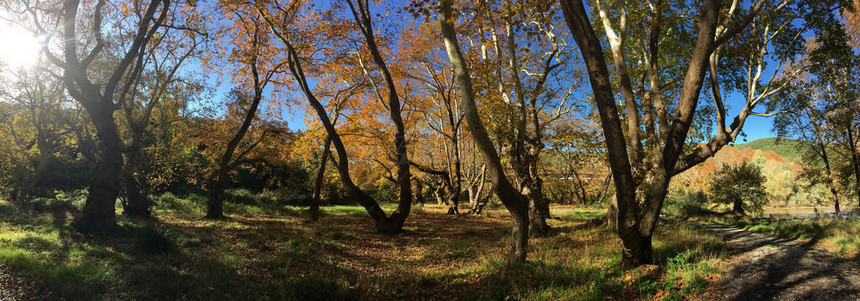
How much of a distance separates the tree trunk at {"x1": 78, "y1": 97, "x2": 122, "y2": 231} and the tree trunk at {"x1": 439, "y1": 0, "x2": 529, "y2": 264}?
1009cm

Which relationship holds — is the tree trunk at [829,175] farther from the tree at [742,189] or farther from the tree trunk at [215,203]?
the tree trunk at [215,203]

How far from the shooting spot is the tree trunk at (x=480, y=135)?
6176 mm

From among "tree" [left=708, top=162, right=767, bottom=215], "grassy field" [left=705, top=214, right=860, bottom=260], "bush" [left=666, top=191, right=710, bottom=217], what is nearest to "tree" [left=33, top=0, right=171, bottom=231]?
"grassy field" [left=705, top=214, right=860, bottom=260]

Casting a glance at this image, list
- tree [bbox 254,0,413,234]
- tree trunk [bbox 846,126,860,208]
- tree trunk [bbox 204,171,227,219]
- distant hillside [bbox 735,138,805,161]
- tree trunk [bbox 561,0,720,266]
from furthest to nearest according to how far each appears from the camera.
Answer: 1. distant hillside [bbox 735,138,805,161]
2. tree trunk [bbox 846,126,860,208]
3. tree trunk [bbox 204,171,227,219]
4. tree [bbox 254,0,413,234]
5. tree trunk [bbox 561,0,720,266]

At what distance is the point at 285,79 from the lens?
1717cm

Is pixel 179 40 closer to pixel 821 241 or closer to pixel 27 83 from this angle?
pixel 27 83

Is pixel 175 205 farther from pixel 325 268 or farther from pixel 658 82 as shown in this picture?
pixel 658 82

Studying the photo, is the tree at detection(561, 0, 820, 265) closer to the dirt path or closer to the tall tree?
the dirt path

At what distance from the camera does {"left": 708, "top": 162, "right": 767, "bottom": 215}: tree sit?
20438mm

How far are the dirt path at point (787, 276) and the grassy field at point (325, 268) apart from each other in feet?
1.11

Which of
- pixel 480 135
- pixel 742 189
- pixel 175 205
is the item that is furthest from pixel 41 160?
pixel 742 189

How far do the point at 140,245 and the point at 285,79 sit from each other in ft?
36.6

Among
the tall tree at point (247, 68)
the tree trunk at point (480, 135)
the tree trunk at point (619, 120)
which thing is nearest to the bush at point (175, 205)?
the tall tree at point (247, 68)

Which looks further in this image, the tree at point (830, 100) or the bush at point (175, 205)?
the bush at point (175, 205)
